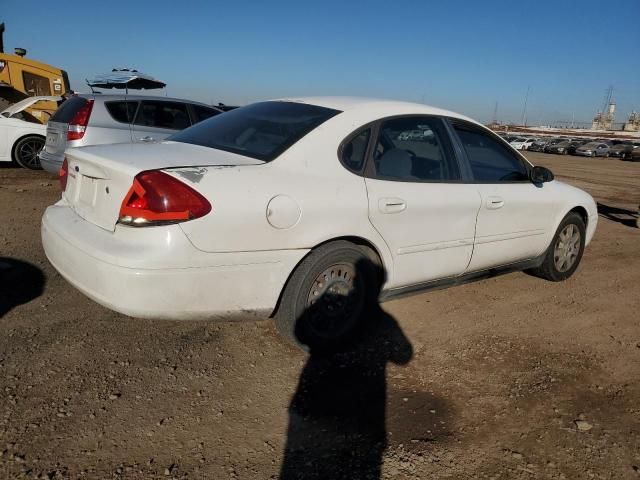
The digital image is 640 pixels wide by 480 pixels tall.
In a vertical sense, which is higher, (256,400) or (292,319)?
(292,319)

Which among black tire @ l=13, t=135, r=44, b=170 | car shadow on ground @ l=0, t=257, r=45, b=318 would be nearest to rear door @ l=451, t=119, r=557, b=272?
car shadow on ground @ l=0, t=257, r=45, b=318

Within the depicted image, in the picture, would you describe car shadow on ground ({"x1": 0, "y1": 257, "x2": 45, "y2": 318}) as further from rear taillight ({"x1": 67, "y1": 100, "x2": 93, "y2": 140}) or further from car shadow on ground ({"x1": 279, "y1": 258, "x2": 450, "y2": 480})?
rear taillight ({"x1": 67, "y1": 100, "x2": 93, "y2": 140})

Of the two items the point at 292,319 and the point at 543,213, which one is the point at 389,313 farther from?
the point at 543,213

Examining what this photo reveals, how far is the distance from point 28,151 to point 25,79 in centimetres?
703

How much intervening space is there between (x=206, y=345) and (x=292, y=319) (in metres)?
0.68

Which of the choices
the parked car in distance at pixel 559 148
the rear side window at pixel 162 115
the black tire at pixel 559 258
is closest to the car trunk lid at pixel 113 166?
the black tire at pixel 559 258

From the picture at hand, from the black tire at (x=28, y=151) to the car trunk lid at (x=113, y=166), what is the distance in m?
7.60

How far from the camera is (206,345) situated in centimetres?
326

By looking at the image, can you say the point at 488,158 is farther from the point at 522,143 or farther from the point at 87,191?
the point at 522,143

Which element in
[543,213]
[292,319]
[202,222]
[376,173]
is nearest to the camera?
[202,222]

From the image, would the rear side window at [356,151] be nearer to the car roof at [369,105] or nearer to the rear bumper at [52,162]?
the car roof at [369,105]

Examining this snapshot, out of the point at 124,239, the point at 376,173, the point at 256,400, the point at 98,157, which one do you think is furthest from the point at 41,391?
the point at 376,173

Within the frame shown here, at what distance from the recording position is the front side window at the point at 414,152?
3.29 metres

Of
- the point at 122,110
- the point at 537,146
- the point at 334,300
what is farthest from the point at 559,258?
the point at 537,146
